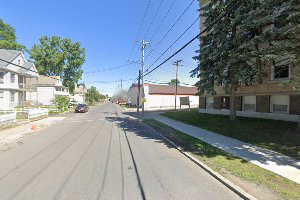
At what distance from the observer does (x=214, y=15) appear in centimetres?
1678

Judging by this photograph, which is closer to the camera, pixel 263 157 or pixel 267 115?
pixel 263 157

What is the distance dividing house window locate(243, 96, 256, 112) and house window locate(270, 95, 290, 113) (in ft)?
6.01

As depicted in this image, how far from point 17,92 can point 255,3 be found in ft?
120

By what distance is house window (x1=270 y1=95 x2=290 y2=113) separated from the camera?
17.5 metres

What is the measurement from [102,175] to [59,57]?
196ft

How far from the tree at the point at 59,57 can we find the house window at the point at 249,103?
4987 cm

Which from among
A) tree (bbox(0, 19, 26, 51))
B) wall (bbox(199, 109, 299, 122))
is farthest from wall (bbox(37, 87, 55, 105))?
wall (bbox(199, 109, 299, 122))

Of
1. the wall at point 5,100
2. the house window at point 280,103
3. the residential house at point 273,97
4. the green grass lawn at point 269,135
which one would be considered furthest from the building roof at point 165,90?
the green grass lawn at point 269,135

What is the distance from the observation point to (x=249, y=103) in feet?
68.4

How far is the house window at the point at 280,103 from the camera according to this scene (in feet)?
57.4

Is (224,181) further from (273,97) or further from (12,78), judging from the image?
(12,78)

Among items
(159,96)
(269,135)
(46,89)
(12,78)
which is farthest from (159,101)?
(269,135)

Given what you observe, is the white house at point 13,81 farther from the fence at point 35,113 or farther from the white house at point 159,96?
the white house at point 159,96

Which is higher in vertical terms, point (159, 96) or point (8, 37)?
point (8, 37)
